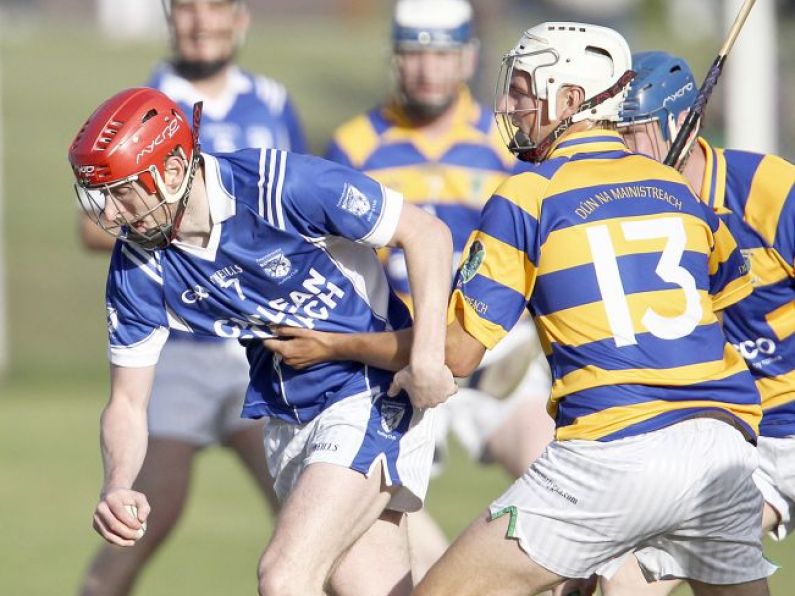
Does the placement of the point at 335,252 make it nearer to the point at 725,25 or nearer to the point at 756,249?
the point at 756,249

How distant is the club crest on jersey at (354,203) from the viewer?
4199mm

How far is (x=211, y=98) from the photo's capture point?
629cm

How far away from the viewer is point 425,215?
4328 mm

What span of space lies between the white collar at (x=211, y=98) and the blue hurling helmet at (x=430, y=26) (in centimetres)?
66

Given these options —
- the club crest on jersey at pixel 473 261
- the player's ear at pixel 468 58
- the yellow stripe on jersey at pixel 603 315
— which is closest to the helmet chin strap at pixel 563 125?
the club crest on jersey at pixel 473 261

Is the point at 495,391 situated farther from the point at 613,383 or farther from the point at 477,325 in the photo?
the point at 613,383

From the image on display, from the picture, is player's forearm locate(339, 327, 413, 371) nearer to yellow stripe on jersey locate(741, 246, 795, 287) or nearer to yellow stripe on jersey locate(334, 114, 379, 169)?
yellow stripe on jersey locate(741, 246, 795, 287)

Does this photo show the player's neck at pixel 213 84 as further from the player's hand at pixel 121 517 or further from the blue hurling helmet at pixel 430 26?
the player's hand at pixel 121 517

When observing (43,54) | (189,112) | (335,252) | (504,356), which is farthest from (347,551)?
(43,54)

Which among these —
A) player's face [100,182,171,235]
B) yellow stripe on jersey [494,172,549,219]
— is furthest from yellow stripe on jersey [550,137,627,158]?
player's face [100,182,171,235]

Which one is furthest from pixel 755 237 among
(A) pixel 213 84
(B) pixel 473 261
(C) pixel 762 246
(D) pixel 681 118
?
(A) pixel 213 84

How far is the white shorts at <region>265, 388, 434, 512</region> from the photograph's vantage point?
4.30 m

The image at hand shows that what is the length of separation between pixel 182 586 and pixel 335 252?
9.00 ft

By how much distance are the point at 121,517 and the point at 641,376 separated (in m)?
1.37
